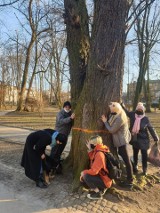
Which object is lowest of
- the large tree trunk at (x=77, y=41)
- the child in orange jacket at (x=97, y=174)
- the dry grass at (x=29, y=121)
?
the dry grass at (x=29, y=121)

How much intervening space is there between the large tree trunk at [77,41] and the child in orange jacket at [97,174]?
195 cm

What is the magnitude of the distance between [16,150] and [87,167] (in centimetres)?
363

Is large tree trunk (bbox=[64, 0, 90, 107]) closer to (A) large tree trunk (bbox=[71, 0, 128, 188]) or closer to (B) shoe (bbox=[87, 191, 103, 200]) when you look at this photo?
(A) large tree trunk (bbox=[71, 0, 128, 188])

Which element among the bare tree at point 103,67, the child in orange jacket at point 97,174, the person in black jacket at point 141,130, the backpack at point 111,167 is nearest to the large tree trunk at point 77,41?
the bare tree at point 103,67

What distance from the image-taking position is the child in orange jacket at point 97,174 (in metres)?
5.13

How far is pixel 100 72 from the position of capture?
235 inches

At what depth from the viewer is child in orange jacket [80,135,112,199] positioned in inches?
202

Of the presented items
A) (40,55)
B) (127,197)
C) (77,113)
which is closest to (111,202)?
(127,197)

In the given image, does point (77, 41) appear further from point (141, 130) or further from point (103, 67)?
point (141, 130)

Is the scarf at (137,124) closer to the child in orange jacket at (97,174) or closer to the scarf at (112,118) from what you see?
the scarf at (112,118)

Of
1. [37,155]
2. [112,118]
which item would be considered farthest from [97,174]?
[37,155]

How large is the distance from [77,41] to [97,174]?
332cm

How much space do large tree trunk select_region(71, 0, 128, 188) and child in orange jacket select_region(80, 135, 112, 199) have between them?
0.69 metres

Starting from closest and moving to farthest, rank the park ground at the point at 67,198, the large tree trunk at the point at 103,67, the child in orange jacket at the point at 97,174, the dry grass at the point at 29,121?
the park ground at the point at 67,198 → the child in orange jacket at the point at 97,174 → the large tree trunk at the point at 103,67 → the dry grass at the point at 29,121
